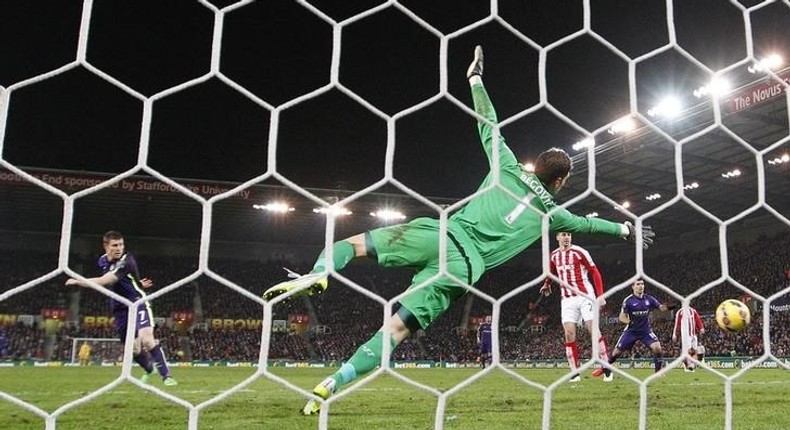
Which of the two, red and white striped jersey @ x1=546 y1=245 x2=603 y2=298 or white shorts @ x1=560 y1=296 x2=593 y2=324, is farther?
white shorts @ x1=560 y1=296 x2=593 y2=324

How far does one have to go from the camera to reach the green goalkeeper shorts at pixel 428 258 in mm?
2707

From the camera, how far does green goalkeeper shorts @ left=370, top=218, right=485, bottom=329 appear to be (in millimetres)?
2707

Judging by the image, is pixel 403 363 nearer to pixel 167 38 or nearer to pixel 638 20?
pixel 167 38

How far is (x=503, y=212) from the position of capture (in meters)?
2.86

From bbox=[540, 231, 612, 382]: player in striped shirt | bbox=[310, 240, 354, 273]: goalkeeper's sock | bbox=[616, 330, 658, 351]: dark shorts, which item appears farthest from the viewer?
bbox=[616, 330, 658, 351]: dark shorts

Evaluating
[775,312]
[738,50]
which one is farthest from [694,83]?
[775,312]

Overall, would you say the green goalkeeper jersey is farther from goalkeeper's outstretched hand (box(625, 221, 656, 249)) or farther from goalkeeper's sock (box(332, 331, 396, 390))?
goalkeeper's sock (box(332, 331, 396, 390))

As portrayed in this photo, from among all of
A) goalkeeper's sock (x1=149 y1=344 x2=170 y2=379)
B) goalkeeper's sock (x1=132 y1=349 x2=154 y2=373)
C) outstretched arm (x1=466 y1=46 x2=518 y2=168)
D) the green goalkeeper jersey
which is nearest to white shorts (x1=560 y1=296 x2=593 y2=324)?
goalkeeper's sock (x1=149 y1=344 x2=170 y2=379)

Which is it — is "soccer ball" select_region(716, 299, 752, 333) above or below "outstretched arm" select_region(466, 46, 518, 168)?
below

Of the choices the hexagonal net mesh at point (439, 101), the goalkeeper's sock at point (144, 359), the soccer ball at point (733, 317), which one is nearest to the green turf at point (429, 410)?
the goalkeeper's sock at point (144, 359)

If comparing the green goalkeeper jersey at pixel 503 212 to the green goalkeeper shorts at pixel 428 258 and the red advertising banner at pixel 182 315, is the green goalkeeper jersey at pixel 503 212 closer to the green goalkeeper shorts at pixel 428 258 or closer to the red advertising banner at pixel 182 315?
the green goalkeeper shorts at pixel 428 258

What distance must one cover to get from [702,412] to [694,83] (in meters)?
13.7

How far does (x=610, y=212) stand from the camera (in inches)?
694

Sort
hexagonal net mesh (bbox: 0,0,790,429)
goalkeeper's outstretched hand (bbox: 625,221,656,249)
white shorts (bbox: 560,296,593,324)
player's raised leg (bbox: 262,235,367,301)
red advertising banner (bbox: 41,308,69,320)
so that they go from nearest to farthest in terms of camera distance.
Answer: player's raised leg (bbox: 262,235,367,301)
goalkeeper's outstretched hand (bbox: 625,221,656,249)
white shorts (bbox: 560,296,593,324)
hexagonal net mesh (bbox: 0,0,790,429)
red advertising banner (bbox: 41,308,69,320)
